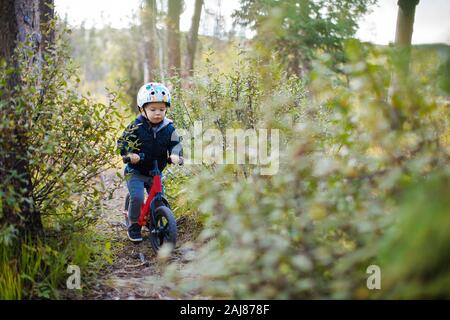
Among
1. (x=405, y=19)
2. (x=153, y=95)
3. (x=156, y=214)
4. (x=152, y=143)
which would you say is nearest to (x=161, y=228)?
(x=156, y=214)

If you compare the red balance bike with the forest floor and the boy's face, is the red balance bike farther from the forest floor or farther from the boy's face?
the boy's face

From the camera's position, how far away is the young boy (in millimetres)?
4664

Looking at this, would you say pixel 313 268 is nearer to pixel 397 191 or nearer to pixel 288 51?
pixel 397 191

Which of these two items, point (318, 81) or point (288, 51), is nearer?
point (318, 81)

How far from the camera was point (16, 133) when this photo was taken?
3.27m

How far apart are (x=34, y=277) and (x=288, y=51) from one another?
11.5 meters

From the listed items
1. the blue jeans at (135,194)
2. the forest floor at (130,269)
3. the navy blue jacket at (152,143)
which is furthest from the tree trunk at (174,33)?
the blue jeans at (135,194)

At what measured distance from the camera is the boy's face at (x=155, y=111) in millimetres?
4703

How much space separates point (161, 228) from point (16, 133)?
5.90 ft

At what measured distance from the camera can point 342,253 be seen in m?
2.53

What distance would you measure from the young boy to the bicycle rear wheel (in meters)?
0.37

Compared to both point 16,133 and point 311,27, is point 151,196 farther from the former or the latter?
point 311,27

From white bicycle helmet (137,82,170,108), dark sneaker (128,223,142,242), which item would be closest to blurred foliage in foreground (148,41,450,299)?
white bicycle helmet (137,82,170,108)
